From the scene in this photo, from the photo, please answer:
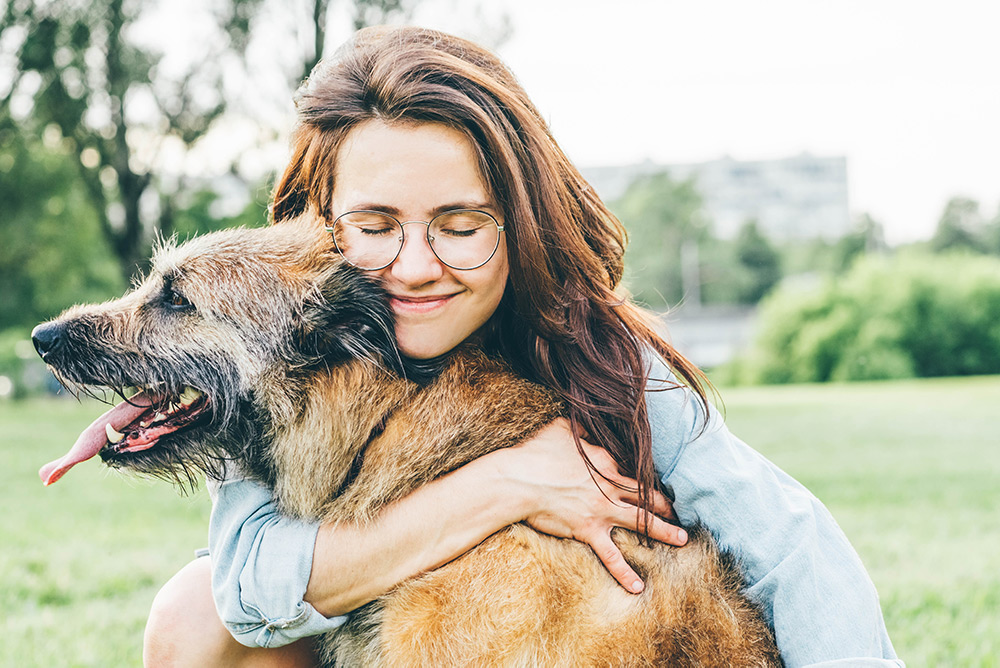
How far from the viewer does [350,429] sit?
219 centimetres

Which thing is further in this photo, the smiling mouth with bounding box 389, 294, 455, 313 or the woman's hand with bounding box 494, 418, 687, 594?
the smiling mouth with bounding box 389, 294, 455, 313

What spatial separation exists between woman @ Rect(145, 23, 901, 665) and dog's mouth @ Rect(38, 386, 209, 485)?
0.24m

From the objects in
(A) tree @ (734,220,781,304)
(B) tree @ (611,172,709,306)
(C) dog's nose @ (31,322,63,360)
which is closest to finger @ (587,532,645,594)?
(C) dog's nose @ (31,322,63,360)

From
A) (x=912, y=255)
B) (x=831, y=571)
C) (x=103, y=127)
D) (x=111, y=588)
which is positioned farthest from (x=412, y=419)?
(x=912, y=255)

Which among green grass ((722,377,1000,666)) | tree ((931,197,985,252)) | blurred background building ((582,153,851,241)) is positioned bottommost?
blurred background building ((582,153,851,241))

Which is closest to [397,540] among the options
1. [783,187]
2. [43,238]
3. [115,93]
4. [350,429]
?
[350,429]

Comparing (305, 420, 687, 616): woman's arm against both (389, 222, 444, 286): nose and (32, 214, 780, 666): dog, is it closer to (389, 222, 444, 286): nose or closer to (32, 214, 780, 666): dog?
(32, 214, 780, 666): dog

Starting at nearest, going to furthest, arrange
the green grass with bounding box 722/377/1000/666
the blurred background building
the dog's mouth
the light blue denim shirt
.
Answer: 1. the light blue denim shirt
2. the dog's mouth
3. the green grass with bounding box 722/377/1000/666
4. the blurred background building

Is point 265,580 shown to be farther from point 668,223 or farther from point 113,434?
point 668,223

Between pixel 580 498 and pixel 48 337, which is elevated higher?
pixel 48 337

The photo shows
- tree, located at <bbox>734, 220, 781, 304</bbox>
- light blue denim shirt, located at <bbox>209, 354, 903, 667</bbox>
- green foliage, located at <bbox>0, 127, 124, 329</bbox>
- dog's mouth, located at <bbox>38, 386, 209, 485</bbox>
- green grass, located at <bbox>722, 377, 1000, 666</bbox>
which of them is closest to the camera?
light blue denim shirt, located at <bbox>209, 354, 903, 667</bbox>

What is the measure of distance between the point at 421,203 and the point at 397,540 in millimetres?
847

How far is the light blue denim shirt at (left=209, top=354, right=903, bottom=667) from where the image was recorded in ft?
6.51

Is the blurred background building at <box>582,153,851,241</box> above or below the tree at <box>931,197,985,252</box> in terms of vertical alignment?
below
